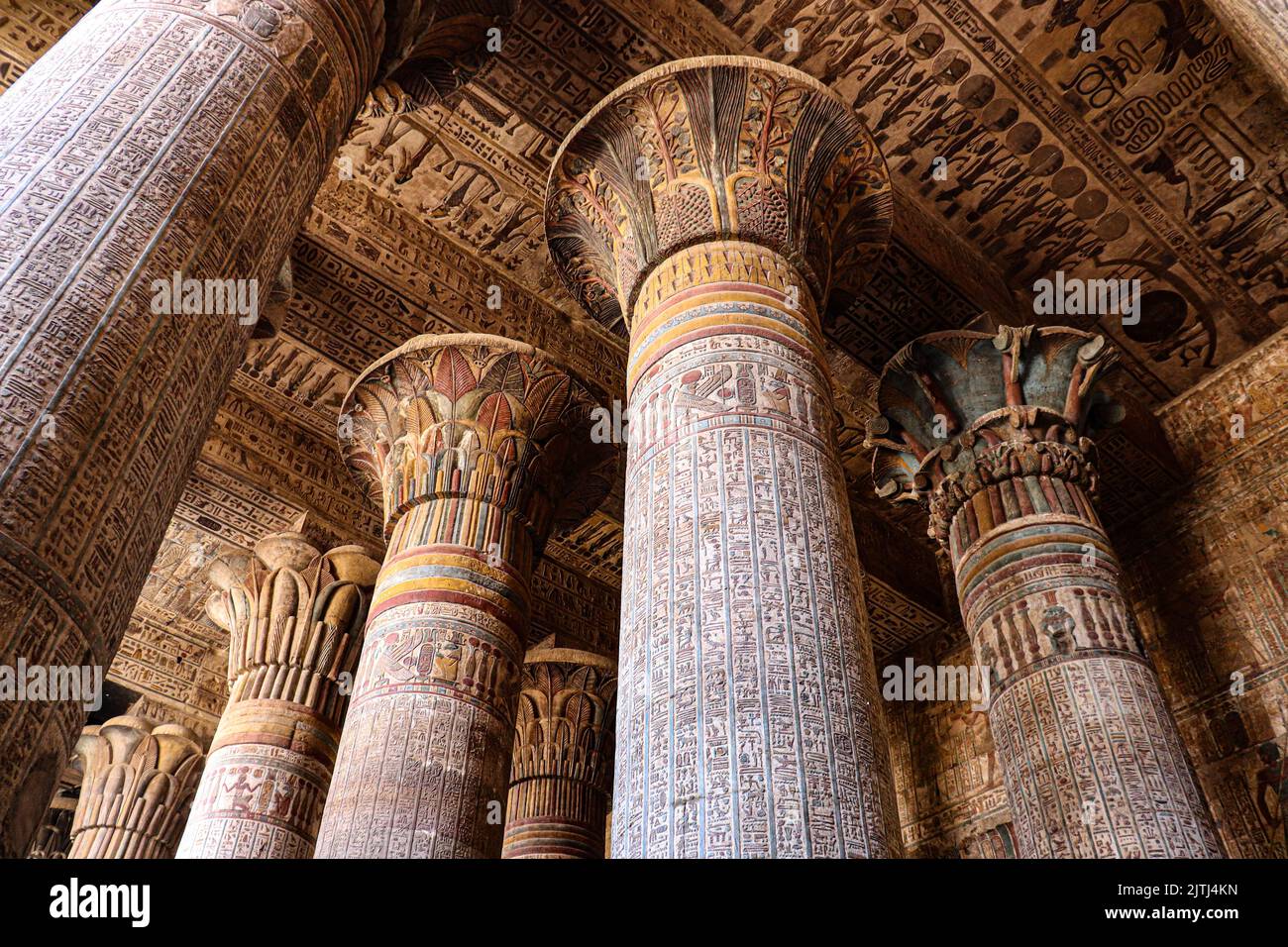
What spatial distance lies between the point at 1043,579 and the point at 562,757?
13.2 ft

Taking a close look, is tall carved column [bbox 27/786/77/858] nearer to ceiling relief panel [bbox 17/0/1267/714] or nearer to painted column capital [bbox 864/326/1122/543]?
ceiling relief panel [bbox 17/0/1267/714]

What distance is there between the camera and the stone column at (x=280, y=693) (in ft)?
20.0

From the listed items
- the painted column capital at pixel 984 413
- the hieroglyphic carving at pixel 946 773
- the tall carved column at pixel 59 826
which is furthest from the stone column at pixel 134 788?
the painted column capital at pixel 984 413

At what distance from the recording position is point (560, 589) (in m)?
9.26

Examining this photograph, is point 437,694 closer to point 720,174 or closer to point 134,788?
point 720,174

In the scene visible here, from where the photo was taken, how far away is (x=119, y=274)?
253 cm

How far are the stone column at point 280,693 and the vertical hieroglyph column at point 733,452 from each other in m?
2.91

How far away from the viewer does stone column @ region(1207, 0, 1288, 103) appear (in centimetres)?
350

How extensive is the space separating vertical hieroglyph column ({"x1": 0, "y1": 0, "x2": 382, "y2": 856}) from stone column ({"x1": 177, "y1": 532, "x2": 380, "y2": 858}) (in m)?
3.89

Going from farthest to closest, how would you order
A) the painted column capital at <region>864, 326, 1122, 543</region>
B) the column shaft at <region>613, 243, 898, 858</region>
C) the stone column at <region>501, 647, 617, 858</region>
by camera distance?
the stone column at <region>501, 647, 617, 858</region> < the painted column capital at <region>864, 326, 1122, 543</region> < the column shaft at <region>613, 243, 898, 858</region>

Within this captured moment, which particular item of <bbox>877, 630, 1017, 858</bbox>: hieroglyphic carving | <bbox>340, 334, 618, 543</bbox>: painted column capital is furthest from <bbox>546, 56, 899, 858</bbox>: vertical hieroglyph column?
<bbox>877, 630, 1017, 858</bbox>: hieroglyphic carving

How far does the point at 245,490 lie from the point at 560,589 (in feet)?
9.17

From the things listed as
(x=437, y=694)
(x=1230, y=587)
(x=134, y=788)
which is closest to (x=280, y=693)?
(x=437, y=694)

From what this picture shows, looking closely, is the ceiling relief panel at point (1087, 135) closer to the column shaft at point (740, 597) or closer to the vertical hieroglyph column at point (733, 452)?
the vertical hieroglyph column at point (733, 452)
